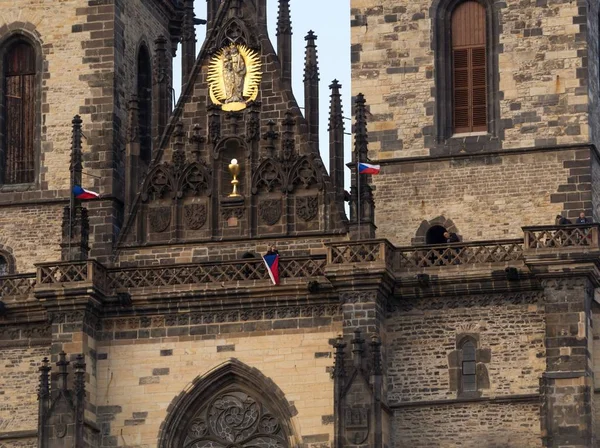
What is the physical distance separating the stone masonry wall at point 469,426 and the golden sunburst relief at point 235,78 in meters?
8.21

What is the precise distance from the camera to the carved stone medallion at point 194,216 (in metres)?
61.2

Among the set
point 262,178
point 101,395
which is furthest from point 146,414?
point 262,178

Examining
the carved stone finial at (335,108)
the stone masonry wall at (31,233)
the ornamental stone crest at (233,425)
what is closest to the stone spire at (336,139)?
the carved stone finial at (335,108)

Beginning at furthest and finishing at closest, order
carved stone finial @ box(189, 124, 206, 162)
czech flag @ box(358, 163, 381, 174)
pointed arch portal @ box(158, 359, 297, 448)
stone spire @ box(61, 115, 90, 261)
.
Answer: carved stone finial @ box(189, 124, 206, 162) → stone spire @ box(61, 115, 90, 261) → pointed arch portal @ box(158, 359, 297, 448) → czech flag @ box(358, 163, 381, 174)

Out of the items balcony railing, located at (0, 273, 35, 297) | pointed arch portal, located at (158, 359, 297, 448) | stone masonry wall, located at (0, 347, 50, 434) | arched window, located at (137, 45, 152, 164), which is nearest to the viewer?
pointed arch portal, located at (158, 359, 297, 448)

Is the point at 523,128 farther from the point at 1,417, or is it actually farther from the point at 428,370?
the point at 1,417

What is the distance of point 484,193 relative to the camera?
60.5 m

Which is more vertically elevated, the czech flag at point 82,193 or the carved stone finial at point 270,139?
the carved stone finial at point 270,139

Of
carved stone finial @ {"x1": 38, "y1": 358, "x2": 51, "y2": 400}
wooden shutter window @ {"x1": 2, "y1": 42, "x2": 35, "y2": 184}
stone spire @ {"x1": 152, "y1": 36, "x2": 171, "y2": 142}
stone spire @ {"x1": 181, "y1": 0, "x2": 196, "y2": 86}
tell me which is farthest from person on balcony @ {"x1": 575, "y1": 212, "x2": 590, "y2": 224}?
wooden shutter window @ {"x1": 2, "y1": 42, "x2": 35, "y2": 184}

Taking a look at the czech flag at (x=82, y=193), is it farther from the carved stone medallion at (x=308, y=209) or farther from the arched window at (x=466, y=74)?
the arched window at (x=466, y=74)

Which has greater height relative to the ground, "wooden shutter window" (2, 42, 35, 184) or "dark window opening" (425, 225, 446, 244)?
"wooden shutter window" (2, 42, 35, 184)

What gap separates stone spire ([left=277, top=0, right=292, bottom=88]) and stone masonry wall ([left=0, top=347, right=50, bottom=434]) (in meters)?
8.14

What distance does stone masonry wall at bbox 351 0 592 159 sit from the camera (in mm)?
60438

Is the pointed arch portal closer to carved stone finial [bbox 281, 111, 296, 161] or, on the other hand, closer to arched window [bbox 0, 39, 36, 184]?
carved stone finial [bbox 281, 111, 296, 161]
